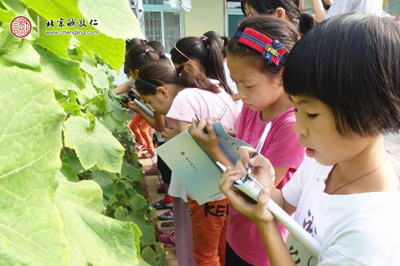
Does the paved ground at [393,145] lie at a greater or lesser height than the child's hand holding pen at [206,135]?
lesser

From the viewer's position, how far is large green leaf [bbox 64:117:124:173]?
41.5 inches

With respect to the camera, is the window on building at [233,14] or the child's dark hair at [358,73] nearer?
the child's dark hair at [358,73]

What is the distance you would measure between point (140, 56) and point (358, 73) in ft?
8.22

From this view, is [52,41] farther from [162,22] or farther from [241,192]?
[162,22]

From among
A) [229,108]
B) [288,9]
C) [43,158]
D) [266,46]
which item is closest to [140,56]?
[229,108]

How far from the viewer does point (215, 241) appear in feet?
6.63

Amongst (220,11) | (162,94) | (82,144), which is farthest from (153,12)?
(82,144)

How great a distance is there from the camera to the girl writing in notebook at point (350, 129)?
2.36 ft

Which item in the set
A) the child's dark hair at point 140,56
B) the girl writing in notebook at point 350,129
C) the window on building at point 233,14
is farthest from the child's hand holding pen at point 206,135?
the window on building at point 233,14

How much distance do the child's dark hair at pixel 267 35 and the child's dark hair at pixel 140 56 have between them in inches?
67.3

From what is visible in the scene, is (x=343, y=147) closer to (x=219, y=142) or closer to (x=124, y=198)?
(x=219, y=142)

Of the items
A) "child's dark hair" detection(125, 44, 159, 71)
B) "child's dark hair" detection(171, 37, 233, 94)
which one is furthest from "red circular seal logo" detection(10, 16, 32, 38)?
"child's dark hair" detection(125, 44, 159, 71)

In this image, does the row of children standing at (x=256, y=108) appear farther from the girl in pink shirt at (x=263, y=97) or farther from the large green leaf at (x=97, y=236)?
the large green leaf at (x=97, y=236)

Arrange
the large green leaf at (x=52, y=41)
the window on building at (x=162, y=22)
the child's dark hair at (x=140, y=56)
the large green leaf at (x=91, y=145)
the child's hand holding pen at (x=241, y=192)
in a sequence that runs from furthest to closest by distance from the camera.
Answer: the window on building at (x=162, y=22) → the child's dark hair at (x=140, y=56) → the large green leaf at (x=91, y=145) → the child's hand holding pen at (x=241, y=192) → the large green leaf at (x=52, y=41)
